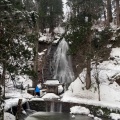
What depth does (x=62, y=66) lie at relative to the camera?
28.7 meters

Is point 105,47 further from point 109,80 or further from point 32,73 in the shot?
point 32,73

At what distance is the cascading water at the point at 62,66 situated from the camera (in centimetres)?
2705

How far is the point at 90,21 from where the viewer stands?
21672 millimetres

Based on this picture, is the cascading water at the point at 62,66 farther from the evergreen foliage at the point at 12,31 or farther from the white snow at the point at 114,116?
the evergreen foliage at the point at 12,31

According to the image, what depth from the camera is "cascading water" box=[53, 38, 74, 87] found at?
2705cm

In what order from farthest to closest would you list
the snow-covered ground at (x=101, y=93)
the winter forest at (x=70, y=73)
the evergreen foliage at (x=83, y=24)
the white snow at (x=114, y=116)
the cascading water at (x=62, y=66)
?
the cascading water at (x=62, y=66) < the evergreen foliage at (x=83, y=24) < the snow-covered ground at (x=101, y=93) < the white snow at (x=114, y=116) < the winter forest at (x=70, y=73)

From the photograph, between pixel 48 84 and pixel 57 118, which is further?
pixel 48 84

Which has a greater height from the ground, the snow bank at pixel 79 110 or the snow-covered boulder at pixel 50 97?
the snow-covered boulder at pixel 50 97

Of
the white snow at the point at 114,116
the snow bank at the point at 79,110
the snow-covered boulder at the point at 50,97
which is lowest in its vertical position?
the white snow at the point at 114,116

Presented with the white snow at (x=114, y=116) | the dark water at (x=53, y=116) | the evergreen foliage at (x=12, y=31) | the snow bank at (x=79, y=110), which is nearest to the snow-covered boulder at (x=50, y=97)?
the dark water at (x=53, y=116)

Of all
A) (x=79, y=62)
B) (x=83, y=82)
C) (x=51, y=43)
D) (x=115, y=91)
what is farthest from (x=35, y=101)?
(x=51, y=43)

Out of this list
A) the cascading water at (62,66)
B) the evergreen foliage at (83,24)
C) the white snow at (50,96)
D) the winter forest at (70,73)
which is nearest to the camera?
the winter forest at (70,73)

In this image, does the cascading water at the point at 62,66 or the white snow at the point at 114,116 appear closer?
the white snow at the point at 114,116

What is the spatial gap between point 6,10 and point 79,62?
18.1m
